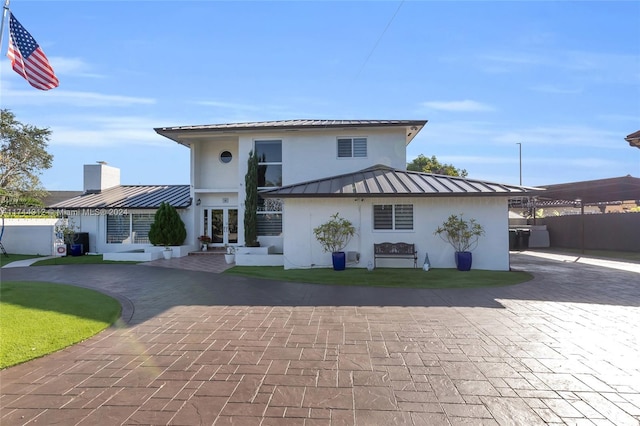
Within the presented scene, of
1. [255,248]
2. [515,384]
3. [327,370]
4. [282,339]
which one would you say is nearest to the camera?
[515,384]

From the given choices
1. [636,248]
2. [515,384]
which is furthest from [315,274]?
[636,248]

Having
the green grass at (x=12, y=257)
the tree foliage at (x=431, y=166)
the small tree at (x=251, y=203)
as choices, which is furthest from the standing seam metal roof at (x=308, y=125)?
the tree foliage at (x=431, y=166)

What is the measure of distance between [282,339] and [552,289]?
7.94 metres

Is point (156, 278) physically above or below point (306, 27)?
below

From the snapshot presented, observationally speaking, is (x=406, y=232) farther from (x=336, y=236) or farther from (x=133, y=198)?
(x=133, y=198)

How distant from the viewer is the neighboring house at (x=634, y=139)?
1032 centimetres

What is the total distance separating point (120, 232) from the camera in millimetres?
18656

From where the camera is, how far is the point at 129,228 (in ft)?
61.1

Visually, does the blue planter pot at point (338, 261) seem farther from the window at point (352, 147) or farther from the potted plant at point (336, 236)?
the window at point (352, 147)

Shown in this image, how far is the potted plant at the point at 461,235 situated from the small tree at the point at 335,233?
330 centimetres

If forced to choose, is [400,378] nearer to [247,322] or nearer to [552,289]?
[247,322]

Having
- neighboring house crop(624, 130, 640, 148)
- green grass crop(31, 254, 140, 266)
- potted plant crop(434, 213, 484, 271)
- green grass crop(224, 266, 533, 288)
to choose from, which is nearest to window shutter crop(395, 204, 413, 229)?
potted plant crop(434, 213, 484, 271)

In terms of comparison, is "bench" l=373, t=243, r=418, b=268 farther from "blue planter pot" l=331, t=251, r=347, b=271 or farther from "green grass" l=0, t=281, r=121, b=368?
"green grass" l=0, t=281, r=121, b=368

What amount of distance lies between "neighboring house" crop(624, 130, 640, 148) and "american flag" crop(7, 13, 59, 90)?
16.1 meters
